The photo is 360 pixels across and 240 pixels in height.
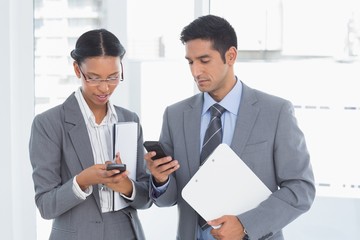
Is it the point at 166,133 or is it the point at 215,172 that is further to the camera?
the point at 166,133

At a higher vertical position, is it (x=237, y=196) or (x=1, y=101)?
(x=1, y=101)

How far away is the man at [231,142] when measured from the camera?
1767mm

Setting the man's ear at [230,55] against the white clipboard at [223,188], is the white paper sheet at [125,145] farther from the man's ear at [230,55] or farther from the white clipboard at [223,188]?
the man's ear at [230,55]

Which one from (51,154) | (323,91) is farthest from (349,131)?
(51,154)

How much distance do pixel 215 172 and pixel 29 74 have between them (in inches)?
67.7

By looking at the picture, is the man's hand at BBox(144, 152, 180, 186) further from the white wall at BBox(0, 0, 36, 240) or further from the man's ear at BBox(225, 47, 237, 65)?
the white wall at BBox(0, 0, 36, 240)

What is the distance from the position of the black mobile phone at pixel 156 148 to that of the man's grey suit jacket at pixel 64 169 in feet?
0.61

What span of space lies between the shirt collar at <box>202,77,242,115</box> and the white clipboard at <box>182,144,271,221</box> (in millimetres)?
236

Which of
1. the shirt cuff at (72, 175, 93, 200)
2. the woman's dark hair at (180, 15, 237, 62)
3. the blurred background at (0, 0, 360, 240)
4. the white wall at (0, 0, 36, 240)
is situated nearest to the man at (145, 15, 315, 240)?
the woman's dark hair at (180, 15, 237, 62)

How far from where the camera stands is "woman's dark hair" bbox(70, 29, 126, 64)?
1847 millimetres

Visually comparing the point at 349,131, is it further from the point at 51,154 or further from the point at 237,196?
the point at 51,154

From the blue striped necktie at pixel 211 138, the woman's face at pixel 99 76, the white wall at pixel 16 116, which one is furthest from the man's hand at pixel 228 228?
the white wall at pixel 16 116

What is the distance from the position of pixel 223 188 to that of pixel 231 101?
1.09 ft

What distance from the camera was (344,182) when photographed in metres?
2.90
